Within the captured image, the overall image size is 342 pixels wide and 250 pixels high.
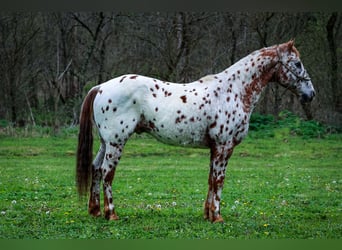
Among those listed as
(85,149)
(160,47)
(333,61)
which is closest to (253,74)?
(85,149)

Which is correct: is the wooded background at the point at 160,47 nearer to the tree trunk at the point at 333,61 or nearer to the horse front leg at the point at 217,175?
the tree trunk at the point at 333,61

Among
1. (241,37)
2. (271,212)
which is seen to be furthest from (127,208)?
(241,37)

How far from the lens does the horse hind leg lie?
4.96 metres

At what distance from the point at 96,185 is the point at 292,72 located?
220 cm

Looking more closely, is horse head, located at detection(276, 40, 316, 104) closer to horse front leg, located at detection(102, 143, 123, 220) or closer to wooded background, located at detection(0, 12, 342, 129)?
horse front leg, located at detection(102, 143, 123, 220)

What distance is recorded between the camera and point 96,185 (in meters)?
4.97

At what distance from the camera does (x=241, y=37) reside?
23.7 feet

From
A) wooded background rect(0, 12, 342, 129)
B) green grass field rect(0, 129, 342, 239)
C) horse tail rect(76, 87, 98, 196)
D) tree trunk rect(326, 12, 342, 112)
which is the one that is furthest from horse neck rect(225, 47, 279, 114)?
tree trunk rect(326, 12, 342, 112)

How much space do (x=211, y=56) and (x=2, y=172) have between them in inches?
129

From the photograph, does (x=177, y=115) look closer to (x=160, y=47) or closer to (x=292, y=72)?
(x=292, y=72)

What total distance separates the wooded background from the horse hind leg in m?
2.45

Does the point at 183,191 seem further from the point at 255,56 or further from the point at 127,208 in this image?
the point at 255,56

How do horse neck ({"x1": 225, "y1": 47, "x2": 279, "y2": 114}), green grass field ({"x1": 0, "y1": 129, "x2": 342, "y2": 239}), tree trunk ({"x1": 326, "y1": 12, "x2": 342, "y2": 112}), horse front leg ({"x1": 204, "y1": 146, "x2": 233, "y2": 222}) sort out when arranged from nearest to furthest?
→ green grass field ({"x1": 0, "y1": 129, "x2": 342, "y2": 239}) → horse front leg ({"x1": 204, "y1": 146, "x2": 233, "y2": 222}) → horse neck ({"x1": 225, "y1": 47, "x2": 279, "y2": 114}) → tree trunk ({"x1": 326, "y1": 12, "x2": 342, "y2": 112})

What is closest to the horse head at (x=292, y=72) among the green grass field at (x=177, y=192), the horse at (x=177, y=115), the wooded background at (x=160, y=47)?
the horse at (x=177, y=115)
